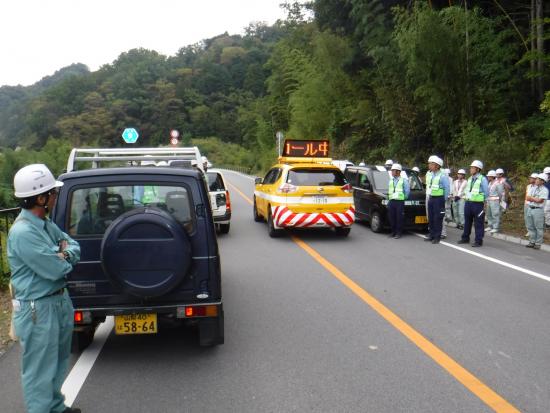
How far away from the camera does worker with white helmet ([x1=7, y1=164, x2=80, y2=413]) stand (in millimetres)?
3174

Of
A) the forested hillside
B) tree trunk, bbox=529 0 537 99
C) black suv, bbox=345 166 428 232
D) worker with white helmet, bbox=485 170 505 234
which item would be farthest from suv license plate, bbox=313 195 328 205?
tree trunk, bbox=529 0 537 99

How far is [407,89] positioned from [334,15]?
26.9 feet

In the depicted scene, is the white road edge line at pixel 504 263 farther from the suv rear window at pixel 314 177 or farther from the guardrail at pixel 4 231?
the guardrail at pixel 4 231

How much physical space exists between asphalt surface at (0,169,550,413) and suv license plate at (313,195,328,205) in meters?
3.10

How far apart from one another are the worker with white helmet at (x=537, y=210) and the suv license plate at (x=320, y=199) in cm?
422

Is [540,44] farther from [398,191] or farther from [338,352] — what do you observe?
[338,352]

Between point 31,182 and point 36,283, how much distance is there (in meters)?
0.66

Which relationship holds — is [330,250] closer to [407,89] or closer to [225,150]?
[407,89]

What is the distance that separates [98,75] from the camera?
11469cm

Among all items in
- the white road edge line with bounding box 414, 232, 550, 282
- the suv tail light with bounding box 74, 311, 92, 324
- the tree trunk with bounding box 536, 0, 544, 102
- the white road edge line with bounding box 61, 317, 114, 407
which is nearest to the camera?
the white road edge line with bounding box 61, 317, 114, 407

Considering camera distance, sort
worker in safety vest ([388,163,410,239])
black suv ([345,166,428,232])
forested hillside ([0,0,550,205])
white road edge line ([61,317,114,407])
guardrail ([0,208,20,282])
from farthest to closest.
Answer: forested hillside ([0,0,550,205]) < black suv ([345,166,428,232]) < worker in safety vest ([388,163,410,239]) < guardrail ([0,208,20,282]) < white road edge line ([61,317,114,407])

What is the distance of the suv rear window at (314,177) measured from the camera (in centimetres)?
1126

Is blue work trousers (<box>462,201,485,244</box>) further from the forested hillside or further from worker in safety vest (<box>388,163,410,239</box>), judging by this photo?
the forested hillside

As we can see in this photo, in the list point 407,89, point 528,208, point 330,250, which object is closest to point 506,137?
point 407,89
